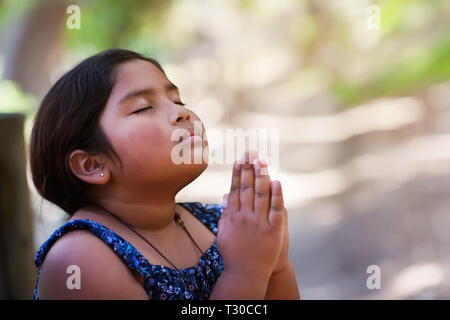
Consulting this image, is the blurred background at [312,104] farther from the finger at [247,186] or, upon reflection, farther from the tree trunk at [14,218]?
the finger at [247,186]

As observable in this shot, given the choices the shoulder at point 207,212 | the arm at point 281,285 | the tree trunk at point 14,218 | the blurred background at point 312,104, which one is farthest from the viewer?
the blurred background at point 312,104

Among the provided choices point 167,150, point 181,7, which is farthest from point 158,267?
point 181,7

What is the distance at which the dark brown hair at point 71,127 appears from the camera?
1.17 meters

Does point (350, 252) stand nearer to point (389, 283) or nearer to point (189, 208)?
point (389, 283)

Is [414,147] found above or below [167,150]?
above

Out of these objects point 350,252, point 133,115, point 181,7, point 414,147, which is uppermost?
point 181,7

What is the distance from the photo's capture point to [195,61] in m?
7.39

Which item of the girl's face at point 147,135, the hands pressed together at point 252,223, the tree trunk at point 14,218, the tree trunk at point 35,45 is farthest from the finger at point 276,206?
the tree trunk at point 35,45

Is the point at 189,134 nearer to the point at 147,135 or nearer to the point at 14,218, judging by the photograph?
the point at 147,135

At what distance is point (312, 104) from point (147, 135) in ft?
21.3

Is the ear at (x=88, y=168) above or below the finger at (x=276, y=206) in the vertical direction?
above

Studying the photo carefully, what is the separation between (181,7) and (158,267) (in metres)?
5.30
